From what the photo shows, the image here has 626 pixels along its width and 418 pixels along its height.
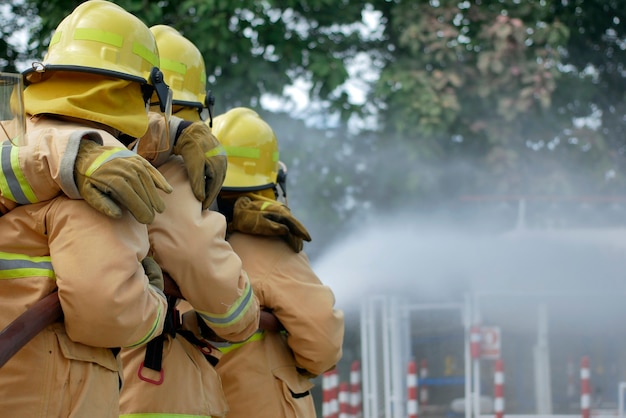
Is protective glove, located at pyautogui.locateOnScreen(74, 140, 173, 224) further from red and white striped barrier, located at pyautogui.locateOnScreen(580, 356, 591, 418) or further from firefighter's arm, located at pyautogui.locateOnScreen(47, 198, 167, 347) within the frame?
red and white striped barrier, located at pyautogui.locateOnScreen(580, 356, 591, 418)

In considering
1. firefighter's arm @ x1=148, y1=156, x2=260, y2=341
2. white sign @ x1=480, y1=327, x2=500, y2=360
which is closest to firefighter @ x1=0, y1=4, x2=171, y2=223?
firefighter's arm @ x1=148, y1=156, x2=260, y2=341

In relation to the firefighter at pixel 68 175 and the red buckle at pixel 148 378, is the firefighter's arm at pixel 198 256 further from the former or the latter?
the firefighter at pixel 68 175

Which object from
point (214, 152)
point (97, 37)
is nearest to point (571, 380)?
point (214, 152)

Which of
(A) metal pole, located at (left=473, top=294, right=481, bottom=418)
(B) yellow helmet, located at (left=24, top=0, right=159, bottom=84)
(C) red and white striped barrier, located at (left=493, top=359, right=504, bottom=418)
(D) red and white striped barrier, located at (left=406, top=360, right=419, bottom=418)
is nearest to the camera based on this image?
(B) yellow helmet, located at (left=24, top=0, right=159, bottom=84)

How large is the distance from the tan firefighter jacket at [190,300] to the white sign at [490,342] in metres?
5.08

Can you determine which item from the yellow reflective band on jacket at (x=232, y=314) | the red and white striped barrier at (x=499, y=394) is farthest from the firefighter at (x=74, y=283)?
the red and white striped barrier at (x=499, y=394)

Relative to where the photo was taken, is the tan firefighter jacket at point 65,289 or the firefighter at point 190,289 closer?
the tan firefighter jacket at point 65,289

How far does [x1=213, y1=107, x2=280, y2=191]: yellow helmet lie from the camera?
4.09 m

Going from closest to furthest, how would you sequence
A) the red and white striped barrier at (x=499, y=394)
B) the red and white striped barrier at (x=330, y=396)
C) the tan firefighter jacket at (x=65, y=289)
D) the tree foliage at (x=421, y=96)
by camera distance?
the tan firefighter jacket at (x=65, y=289)
the red and white striped barrier at (x=330, y=396)
the red and white striped barrier at (x=499, y=394)
the tree foliage at (x=421, y=96)

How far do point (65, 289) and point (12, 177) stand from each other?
0.95 feet

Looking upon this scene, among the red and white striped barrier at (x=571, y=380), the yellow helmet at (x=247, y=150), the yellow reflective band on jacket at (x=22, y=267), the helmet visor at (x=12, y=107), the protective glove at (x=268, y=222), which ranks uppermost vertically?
the helmet visor at (x=12, y=107)

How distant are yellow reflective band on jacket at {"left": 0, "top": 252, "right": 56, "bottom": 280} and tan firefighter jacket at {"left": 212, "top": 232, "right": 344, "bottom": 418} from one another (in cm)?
145

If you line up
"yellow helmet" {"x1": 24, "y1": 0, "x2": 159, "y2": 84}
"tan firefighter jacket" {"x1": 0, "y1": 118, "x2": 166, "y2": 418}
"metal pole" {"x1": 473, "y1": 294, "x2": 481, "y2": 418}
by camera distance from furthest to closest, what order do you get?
1. "metal pole" {"x1": 473, "y1": 294, "x2": 481, "y2": 418}
2. "yellow helmet" {"x1": 24, "y1": 0, "x2": 159, "y2": 84}
3. "tan firefighter jacket" {"x1": 0, "y1": 118, "x2": 166, "y2": 418}

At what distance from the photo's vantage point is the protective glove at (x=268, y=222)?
3875 mm
